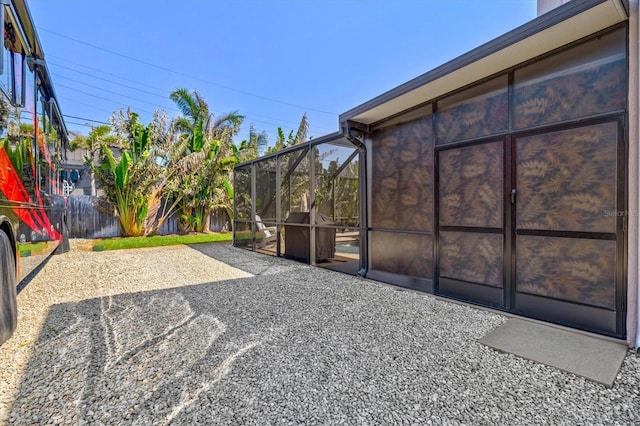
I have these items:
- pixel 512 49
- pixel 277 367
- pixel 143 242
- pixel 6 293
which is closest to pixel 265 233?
pixel 143 242

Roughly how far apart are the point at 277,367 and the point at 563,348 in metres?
2.45

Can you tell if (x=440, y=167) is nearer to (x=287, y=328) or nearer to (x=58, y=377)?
(x=287, y=328)

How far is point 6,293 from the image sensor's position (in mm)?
2576

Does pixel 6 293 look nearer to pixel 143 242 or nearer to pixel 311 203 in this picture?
pixel 311 203

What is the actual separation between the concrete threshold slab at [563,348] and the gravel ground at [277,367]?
0.31 ft

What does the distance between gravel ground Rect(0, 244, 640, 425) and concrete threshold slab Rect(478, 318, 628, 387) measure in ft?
0.31

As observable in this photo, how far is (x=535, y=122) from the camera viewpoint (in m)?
3.30

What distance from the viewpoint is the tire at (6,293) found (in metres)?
2.44

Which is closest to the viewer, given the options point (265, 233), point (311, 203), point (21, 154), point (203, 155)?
point (21, 154)

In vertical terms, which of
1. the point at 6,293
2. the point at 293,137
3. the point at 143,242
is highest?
the point at 293,137

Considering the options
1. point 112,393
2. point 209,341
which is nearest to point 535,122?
point 209,341

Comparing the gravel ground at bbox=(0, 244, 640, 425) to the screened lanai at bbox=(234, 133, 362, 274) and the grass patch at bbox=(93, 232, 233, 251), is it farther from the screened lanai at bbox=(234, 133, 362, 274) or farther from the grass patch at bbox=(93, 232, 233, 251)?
the grass patch at bbox=(93, 232, 233, 251)

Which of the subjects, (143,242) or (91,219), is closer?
(143,242)

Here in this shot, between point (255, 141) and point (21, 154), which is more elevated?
point (255, 141)
